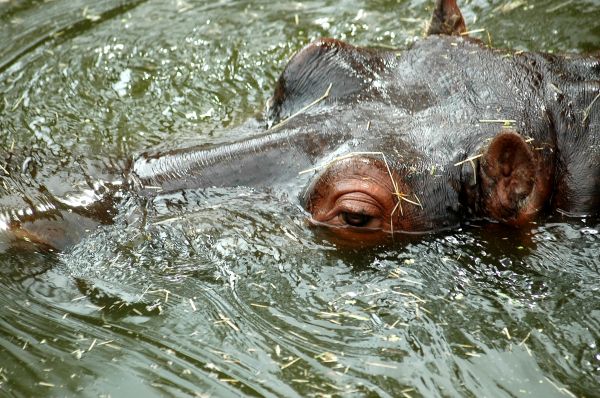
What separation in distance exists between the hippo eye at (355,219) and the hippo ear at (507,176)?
718mm

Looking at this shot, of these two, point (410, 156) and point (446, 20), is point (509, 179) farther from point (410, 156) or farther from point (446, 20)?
point (446, 20)

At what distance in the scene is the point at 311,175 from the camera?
17.1ft

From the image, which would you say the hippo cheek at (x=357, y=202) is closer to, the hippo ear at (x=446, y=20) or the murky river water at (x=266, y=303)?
the murky river water at (x=266, y=303)

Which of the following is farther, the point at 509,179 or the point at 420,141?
the point at 420,141

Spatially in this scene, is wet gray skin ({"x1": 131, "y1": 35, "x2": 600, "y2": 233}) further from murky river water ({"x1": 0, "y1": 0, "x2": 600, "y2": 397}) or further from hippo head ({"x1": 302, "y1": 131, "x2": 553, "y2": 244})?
murky river water ({"x1": 0, "y1": 0, "x2": 600, "y2": 397})

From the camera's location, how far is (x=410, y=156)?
514cm

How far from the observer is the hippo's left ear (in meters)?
4.88

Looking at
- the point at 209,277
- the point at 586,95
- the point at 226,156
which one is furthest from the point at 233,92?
the point at 586,95

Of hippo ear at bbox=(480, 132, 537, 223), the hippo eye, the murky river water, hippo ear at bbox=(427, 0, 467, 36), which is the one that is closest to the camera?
the murky river water

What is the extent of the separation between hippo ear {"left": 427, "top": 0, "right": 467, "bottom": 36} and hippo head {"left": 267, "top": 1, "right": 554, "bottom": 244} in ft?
2.09

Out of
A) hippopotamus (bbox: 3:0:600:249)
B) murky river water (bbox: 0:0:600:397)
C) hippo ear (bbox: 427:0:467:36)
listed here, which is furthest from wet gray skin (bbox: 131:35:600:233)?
hippo ear (bbox: 427:0:467:36)

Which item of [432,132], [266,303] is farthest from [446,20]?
[266,303]

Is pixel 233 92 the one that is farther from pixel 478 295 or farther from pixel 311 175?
pixel 478 295

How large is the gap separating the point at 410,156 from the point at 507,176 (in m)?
0.58
